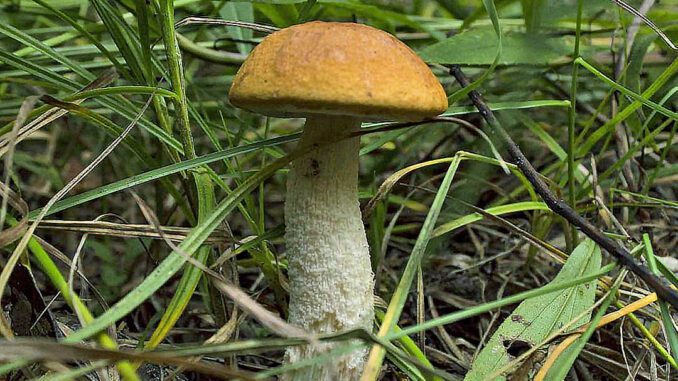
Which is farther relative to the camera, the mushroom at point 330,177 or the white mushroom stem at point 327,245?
the white mushroom stem at point 327,245

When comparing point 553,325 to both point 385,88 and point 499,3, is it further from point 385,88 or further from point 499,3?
point 499,3

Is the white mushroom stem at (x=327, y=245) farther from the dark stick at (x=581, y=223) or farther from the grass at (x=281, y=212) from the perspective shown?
the dark stick at (x=581, y=223)

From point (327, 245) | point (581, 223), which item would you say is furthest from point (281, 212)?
point (581, 223)

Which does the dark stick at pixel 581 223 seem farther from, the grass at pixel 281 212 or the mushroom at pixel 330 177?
the mushroom at pixel 330 177

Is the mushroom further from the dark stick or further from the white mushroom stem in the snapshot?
the dark stick

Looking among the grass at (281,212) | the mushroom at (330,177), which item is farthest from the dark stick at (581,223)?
the mushroom at (330,177)
